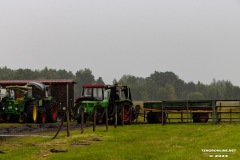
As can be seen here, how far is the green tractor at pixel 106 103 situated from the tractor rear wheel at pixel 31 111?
9.14 feet

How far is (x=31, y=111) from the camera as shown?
2738 cm

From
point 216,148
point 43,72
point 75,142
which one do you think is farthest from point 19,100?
point 43,72

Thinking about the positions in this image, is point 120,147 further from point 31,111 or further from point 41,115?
point 41,115

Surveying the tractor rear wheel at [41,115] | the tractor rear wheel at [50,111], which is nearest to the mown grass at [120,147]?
the tractor rear wheel at [41,115]

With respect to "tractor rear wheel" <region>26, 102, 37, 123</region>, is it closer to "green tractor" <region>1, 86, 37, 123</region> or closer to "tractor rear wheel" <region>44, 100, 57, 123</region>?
"green tractor" <region>1, 86, 37, 123</region>

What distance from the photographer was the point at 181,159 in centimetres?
1116

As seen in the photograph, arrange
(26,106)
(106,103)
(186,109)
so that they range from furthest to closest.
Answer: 1. (26,106)
2. (186,109)
3. (106,103)

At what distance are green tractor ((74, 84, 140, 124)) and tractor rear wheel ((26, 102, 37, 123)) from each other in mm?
2787

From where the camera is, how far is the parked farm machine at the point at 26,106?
→ 27.6m

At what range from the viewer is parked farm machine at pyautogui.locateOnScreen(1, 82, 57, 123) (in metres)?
27.6

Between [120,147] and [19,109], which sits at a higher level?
[19,109]

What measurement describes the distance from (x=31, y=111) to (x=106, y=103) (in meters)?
4.92

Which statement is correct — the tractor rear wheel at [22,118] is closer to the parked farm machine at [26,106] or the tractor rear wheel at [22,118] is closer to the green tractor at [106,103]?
the parked farm machine at [26,106]

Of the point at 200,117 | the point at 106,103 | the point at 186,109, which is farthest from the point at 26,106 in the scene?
the point at 200,117
